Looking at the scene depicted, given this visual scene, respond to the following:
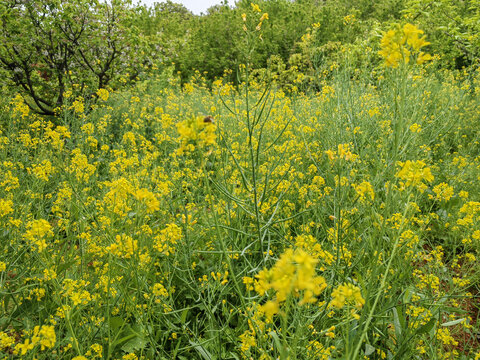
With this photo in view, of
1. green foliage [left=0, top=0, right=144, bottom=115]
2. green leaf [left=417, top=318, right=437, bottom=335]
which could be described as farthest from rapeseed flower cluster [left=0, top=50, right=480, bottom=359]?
green foliage [left=0, top=0, right=144, bottom=115]

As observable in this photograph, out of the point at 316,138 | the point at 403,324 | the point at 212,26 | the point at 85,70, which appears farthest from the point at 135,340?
the point at 212,26

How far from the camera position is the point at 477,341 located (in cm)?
187

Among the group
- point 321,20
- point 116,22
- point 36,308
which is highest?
point 321,20

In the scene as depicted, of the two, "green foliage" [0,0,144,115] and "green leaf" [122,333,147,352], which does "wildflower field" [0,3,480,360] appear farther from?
"green foliage" [0,0,144,115]

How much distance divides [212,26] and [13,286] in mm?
10974

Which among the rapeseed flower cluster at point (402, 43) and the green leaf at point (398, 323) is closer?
the rapeseed flower cluster at point (402, 43)

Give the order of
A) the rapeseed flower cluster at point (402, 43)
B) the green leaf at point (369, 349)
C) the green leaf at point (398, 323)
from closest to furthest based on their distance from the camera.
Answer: the rapeseed flower cluster at point (402, 43), the green leaf at point (369, 349), the green leaf at point (398, 323)

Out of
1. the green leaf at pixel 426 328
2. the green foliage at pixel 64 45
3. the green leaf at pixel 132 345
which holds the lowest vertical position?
the green leaf at pixel 132 345

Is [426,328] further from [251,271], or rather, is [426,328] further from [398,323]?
[251,271]

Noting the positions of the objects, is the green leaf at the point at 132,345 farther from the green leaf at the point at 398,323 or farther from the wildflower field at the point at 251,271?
the green leaf at the point at 398,323

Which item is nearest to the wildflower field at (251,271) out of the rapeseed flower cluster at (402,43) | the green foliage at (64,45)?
the rapeseed flower cluster at (402,43)

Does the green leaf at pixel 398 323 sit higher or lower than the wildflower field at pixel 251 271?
lower

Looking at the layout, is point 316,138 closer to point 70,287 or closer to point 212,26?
point 70,287

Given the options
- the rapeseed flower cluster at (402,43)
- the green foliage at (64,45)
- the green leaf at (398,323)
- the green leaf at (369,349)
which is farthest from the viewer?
the green foliage at (64,45)
